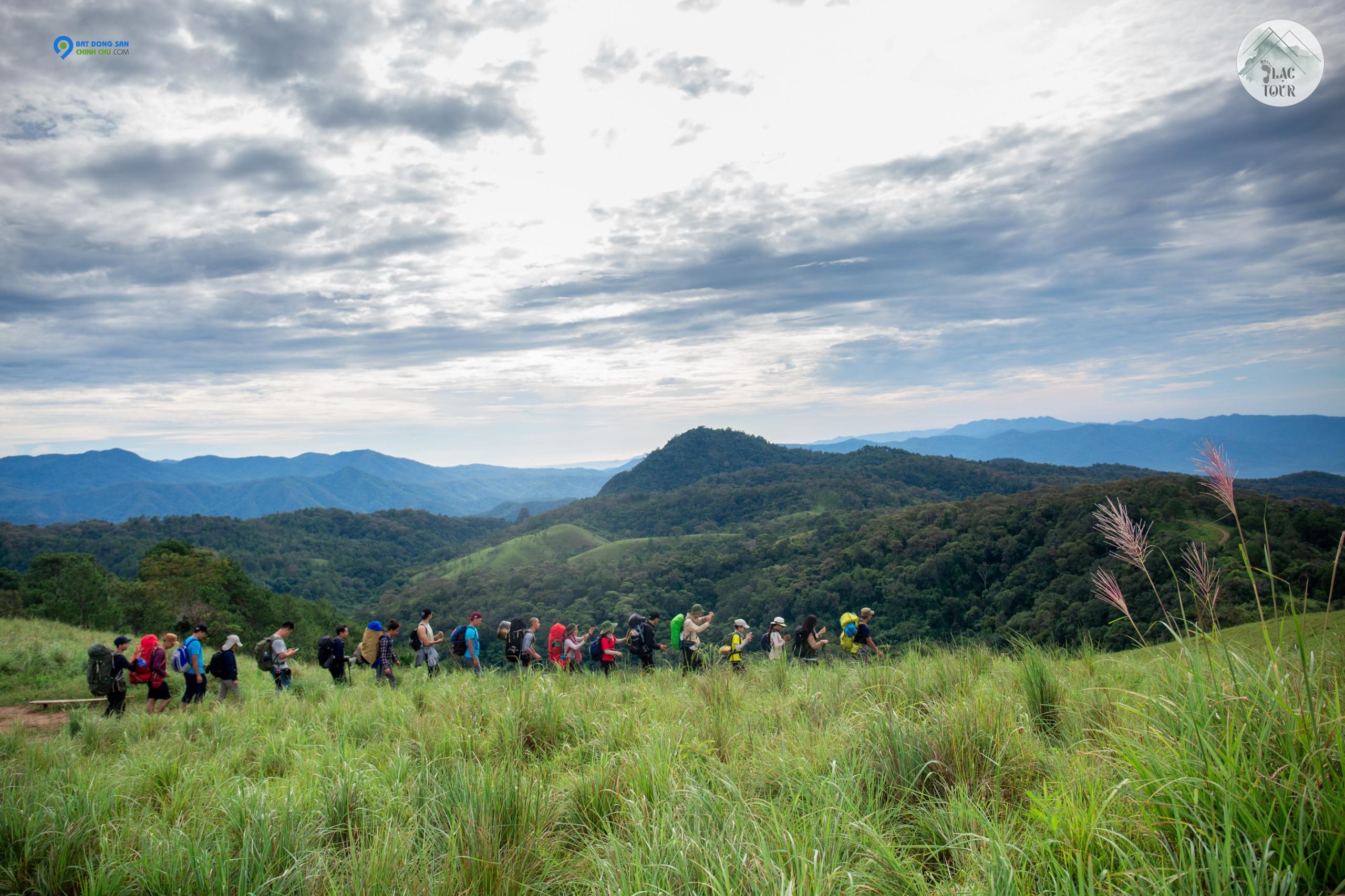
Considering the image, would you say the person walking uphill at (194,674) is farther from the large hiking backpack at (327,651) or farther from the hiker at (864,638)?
the hiker at (864,638)

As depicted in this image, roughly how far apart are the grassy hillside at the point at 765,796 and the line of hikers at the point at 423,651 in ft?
12.3

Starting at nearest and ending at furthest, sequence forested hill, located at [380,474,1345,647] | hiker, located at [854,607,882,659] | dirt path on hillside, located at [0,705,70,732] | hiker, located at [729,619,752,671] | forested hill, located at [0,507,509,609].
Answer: dirt path on hillside, located at [0,705,70,732]
hiker, located at [729,619,752,671]
hiker, located at [854,607,882,659]
forested hill, located at [380,474,1345,647]
forested hill, located at [0,507,509,609]

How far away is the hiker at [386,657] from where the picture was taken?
36.3ft

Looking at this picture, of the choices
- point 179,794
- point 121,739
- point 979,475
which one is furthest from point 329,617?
point 979,475

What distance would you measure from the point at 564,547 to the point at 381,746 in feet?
507

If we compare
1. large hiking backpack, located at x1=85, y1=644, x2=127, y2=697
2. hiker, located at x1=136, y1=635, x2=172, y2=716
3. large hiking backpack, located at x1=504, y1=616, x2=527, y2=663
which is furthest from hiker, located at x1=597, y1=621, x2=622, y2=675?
large hiking backpack, located at x1=85, y1=644, x2=127, y2=697

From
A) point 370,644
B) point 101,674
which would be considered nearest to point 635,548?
point 370,644

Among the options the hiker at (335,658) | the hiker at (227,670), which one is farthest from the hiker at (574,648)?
the hiker at (227,670)

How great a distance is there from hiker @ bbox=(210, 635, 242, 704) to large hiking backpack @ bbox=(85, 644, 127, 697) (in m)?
1.20

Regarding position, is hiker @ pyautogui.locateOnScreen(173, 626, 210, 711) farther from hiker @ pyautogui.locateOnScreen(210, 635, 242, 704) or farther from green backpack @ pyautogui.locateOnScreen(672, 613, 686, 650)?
green backpack @ pyautogui.locateOnScreen(672, 613, 686, 650)

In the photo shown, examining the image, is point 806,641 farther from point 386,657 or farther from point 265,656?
point 265,656

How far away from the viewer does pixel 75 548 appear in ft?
393

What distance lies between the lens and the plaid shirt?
11461mm

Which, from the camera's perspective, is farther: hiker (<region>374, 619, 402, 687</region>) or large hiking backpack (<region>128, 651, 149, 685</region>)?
hiker (<region>374, 619, 402, 687</region>)
